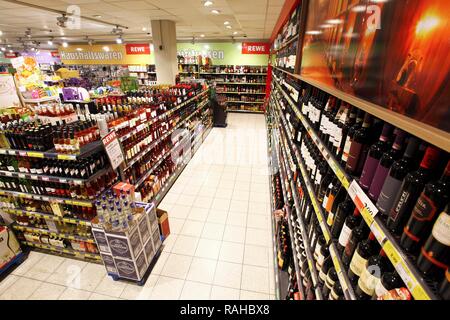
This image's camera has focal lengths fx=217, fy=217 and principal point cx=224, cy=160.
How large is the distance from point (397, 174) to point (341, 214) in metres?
0.50

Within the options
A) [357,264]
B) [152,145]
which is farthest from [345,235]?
[152,145]

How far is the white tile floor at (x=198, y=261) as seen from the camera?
260 centimetres

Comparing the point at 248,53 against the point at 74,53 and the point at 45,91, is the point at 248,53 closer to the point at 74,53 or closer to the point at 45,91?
the point at 45,91

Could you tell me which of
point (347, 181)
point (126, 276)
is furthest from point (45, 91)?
point (347, 181)

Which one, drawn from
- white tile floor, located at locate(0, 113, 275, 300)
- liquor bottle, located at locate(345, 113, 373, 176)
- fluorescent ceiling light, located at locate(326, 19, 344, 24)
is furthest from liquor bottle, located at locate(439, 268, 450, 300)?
white tile floor, located at locate(0, 113, 275, 300)

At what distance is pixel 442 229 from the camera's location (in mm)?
599

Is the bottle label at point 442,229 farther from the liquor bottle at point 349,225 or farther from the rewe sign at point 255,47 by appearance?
the rewe sign at point 255,47

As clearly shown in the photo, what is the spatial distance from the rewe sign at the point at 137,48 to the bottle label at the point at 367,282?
544 inches

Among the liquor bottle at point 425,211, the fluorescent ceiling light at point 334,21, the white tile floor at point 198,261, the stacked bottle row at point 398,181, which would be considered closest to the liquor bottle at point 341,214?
the stacked bottle row at point 398,181

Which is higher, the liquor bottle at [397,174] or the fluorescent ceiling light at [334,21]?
the fluorescent ceiling light at [334,21]

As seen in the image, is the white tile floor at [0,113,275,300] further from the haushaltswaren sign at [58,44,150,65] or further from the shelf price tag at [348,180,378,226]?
the haushaltswaren sign at [58,44,150,65]

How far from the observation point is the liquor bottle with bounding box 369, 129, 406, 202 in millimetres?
846

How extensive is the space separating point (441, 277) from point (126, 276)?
2913mm

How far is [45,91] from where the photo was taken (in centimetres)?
673
